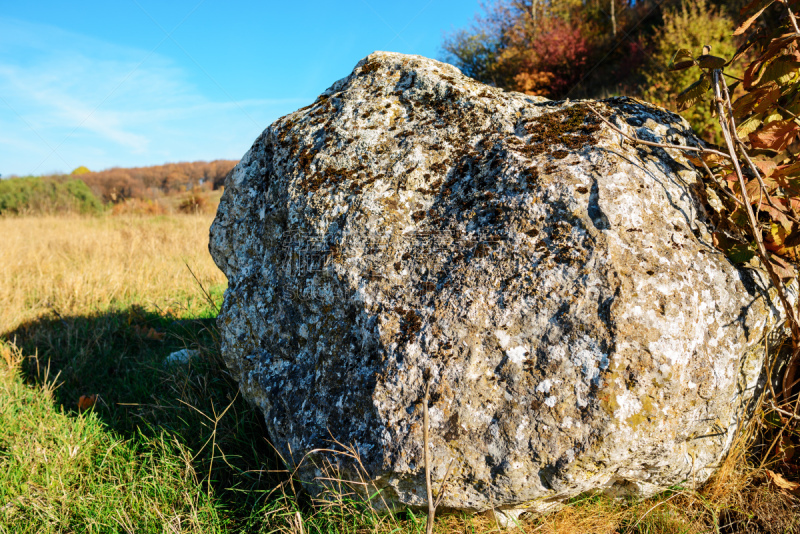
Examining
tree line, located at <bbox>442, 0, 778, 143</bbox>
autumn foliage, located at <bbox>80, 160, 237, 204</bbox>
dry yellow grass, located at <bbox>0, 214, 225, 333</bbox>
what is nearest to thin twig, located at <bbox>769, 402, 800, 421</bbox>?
dry yellow grass, located at <bbox>0, 214, 225, 333</bbox>

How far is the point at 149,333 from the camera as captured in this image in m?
4.02

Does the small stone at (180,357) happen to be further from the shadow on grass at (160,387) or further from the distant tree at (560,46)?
the distant tree at (560,46)

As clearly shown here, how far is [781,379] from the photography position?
210 centimetres

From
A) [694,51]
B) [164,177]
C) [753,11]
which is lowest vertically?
[753,11]

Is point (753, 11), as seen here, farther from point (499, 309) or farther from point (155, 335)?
point (155, 335)

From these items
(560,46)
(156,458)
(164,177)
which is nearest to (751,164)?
(156,458)

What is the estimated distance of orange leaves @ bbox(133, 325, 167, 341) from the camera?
3.99 m

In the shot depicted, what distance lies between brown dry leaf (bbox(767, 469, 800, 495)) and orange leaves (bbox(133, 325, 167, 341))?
4.25 metres

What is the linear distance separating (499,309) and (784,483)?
1549 mm

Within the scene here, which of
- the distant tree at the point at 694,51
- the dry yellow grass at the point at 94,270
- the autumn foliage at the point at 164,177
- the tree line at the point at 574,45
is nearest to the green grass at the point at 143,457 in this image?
the dry yellow grass at the point at 94,270

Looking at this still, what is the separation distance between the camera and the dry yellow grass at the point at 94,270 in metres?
4.67

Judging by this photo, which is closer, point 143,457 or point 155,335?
point 143,457

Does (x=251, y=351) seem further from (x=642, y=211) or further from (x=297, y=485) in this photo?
(x=642, y=211)

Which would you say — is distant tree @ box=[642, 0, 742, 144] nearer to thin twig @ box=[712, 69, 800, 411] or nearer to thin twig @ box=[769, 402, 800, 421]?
thin twig @ box=[712, 69, 800, 411]
